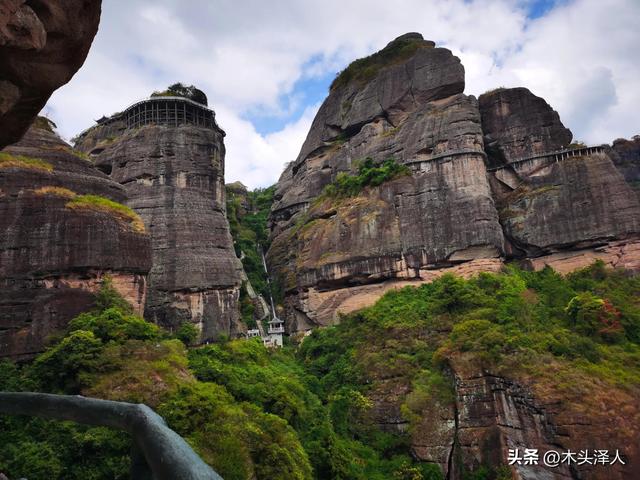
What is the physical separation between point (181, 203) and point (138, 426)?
112ft

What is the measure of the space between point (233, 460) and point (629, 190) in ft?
106

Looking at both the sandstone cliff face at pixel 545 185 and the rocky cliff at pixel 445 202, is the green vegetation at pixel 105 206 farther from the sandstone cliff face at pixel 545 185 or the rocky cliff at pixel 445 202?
the sandstone cliff face at pixel 545 185

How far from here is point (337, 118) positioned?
5009cm

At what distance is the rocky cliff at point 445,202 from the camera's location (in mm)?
35812

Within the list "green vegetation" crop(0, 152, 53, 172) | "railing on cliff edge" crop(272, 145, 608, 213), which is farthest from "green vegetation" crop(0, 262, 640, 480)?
"railing on cliff edge" crop(272, 145, 608, 213)

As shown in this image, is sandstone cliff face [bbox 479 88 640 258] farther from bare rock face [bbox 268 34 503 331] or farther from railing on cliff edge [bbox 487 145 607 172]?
bare rock face [bbox 268 34 503 331]

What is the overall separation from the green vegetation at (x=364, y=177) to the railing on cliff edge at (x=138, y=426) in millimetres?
38299

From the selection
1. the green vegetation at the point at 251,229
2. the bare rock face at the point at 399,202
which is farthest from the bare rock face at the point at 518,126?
the green vegetation at the point at 251,229

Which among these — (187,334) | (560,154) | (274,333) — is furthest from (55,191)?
(560,154)

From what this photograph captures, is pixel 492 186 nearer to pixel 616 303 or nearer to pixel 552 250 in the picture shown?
pixel 552 250

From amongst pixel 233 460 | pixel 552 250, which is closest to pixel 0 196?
pixel 233 460

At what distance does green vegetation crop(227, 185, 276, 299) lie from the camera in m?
47.8

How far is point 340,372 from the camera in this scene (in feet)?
102

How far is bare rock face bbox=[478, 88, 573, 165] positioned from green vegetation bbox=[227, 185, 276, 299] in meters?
23.1
